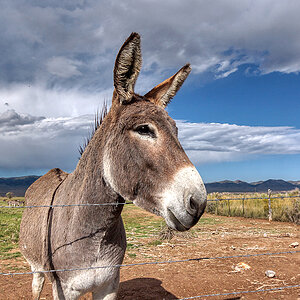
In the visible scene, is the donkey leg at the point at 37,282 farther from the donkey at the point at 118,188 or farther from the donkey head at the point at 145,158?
the donkey head at the point at 145,158

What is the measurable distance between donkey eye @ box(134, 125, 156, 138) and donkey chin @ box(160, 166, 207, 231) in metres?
0.42

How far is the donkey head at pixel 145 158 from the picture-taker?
1.75 meters

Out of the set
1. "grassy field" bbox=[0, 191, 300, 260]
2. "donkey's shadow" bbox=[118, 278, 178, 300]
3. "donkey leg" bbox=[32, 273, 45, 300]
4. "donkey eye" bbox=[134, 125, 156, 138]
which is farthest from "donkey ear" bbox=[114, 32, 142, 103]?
"grassy field" bbox=[0, 191, 300, 260]

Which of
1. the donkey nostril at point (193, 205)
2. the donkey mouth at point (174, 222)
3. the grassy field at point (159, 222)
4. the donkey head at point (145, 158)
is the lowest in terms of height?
the grassy field at point (159, 222)

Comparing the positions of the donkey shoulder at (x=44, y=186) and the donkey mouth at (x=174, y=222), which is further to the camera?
the donkey shoulder at (x=44, y=186)

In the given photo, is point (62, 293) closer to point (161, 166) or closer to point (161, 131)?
point (161, 166)

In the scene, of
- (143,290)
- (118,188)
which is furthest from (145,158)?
(143,290)

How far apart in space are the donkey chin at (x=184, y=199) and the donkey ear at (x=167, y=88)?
1.00m

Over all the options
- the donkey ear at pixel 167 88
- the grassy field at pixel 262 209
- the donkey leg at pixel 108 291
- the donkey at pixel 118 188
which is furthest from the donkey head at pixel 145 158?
the grassy field at pixel 262 209

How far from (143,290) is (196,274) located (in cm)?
178

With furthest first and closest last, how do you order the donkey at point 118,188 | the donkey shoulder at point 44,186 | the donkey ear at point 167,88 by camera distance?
the donkey shoulder at point 44,186 → the donkey ear at point 167,88 → the donkey at point 118,188

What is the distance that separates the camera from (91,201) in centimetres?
237

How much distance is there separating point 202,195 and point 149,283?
5.25 m

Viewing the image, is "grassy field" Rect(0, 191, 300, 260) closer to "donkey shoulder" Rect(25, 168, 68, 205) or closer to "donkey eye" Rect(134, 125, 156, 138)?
"donkey shoulder" Rect(25, 168, 68, 205)
